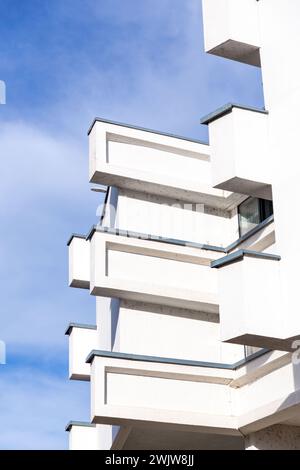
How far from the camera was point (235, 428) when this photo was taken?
1831cm

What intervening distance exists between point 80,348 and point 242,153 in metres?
10.3

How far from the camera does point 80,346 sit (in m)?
24.2

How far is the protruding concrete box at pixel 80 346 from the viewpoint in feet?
78.4

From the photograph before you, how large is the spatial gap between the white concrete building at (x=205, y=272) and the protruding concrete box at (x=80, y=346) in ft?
0.10

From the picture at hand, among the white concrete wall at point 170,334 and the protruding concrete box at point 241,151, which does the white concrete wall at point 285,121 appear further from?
the white concrete wall at point 170,334

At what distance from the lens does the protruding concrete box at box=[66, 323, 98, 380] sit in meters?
23.9

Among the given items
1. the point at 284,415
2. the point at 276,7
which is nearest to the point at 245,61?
the point at 276,7

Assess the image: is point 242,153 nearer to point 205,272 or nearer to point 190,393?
point 190,393

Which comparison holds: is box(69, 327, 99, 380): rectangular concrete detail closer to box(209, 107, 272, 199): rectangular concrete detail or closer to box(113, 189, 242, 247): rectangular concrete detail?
box(113, 189, 242, 247): rectangular concrete detail

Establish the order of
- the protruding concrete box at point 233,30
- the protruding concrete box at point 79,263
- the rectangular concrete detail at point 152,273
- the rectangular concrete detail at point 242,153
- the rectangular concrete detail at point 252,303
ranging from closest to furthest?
the rectangular concrete detail at point 252,303 < the rectangular concrete detail at point 242,153 < the protruding concrete box at point 233,30 < the rectangular concrete detail at point 152,273 < the protruding concrete box at point 79,263

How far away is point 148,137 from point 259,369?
6.47m

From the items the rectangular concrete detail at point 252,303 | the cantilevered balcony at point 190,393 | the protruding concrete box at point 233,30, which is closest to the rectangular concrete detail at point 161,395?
the cantilevered balcony at point 190,393

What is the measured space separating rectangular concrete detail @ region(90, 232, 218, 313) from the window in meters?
1.06

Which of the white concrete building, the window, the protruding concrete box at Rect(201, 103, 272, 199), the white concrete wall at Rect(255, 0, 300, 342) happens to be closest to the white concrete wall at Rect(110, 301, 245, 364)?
the white concrete building
